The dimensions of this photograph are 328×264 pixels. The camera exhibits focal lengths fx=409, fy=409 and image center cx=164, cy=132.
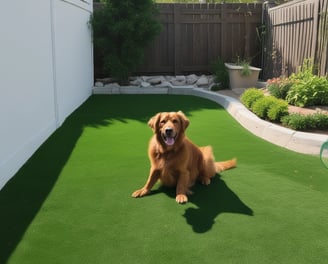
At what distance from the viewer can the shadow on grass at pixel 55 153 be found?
138 inches

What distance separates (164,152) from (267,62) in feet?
29.9

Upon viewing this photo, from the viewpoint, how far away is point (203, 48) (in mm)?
13547

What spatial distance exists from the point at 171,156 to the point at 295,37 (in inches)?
290

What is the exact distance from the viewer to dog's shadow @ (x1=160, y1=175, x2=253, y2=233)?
3574 millimetres

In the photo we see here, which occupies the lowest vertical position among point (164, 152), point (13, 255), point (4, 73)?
point (13, 255)

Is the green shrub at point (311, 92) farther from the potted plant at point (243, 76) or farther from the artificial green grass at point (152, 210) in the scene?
the potted plant at point (243, 76)

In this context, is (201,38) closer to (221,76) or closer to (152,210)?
(221,76)

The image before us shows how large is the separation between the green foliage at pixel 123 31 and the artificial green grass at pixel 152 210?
Answer: 5.87 m

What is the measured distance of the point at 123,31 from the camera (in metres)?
11.4

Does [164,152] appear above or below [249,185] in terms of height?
above

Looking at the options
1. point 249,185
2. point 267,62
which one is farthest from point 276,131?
point 267,62

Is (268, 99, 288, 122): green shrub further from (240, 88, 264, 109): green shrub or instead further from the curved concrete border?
(240, 88, 264, 109): green shrub

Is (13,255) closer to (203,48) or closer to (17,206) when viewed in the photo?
(17,206)

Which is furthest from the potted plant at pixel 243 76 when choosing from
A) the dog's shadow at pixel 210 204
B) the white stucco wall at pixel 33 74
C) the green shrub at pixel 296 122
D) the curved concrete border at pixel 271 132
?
the dog's shadow at pixel 210 204
